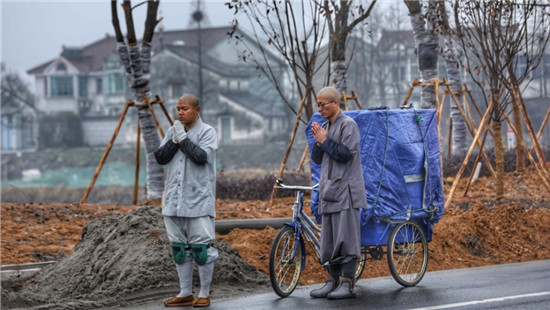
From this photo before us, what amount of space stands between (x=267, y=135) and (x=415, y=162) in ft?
179

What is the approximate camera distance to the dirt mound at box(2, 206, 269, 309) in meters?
9.52

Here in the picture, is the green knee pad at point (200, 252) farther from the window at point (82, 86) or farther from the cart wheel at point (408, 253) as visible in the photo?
the window at point (82, 86)

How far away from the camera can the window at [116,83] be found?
7361cm

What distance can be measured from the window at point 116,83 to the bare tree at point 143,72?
55.3m

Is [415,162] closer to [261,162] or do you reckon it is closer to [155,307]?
[155,307]

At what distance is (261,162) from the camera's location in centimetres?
5978

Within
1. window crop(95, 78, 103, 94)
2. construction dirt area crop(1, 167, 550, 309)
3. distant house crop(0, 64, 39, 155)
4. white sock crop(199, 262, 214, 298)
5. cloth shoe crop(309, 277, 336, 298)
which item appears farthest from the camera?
window crop(95, 78, 103, 94)

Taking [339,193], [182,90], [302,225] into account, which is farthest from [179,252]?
[182,90]

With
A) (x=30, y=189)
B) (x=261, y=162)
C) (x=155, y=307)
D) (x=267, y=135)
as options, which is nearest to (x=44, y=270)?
(x=155, y=307)

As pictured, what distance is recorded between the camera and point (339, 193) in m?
9.05

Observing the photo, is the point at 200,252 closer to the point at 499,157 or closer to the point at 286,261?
the point at 286,261

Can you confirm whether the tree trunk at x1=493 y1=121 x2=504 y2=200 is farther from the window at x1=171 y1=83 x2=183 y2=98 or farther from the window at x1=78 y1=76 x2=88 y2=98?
the window at x1=78 y1=76 x2=88 y2=98


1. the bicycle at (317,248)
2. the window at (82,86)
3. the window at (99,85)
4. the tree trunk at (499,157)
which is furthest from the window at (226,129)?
the bicycle at (317,248)

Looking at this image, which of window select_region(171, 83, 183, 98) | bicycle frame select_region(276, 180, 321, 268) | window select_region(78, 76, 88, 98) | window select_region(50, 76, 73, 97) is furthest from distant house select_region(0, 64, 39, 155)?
bicycle frame select_region(276, 180, 321, 268)
